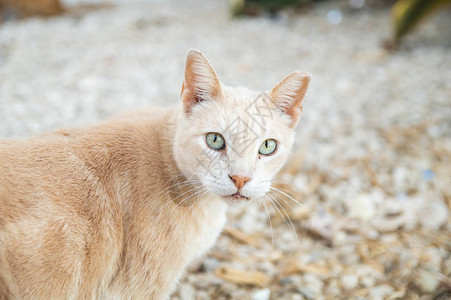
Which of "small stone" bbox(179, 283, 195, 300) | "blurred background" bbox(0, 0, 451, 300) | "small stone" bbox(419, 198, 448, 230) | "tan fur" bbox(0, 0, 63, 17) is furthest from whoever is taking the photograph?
"tan fur" bbox(0, 0, 63, 17)

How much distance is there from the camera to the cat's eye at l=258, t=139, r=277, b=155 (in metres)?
1.51

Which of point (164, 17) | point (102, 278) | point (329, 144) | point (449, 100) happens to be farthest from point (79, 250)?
point (164, 17)

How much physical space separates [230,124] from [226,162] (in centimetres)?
15

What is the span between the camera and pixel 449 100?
3.65 meters

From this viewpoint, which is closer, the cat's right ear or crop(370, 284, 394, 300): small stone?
the cat's right ear

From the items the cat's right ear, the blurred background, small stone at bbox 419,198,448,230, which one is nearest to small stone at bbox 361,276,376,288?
the blurred background

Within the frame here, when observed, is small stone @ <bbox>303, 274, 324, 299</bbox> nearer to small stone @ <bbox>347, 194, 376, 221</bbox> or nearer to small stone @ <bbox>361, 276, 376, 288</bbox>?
small stone @ <bbox>361, 276, 376, 288</bbox>

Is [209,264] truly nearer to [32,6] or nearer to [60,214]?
[60,214]

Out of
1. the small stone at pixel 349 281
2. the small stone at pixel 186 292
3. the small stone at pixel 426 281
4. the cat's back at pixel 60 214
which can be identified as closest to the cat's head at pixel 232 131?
the cat's back at pixel 60 214

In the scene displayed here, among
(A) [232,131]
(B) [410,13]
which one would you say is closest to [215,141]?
(A) [232,131]

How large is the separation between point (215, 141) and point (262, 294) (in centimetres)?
88

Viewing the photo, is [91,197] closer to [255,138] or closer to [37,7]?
[255,138]

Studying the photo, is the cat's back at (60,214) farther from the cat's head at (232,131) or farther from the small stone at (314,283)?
the small stone at (314,283)

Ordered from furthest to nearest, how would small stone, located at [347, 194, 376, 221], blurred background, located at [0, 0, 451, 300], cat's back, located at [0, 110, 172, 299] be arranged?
small stone, located at [347, 194, 376, 221] → blurred background, located at [0, 0, 451, 300] → cat's back, located at [0, 110, 172, 299]
